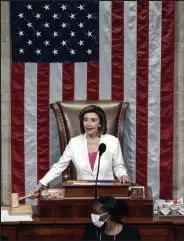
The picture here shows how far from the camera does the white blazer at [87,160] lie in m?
6.39

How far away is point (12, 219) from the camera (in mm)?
5422

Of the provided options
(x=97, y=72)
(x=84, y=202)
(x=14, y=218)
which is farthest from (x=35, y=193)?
(x=97, y=72)

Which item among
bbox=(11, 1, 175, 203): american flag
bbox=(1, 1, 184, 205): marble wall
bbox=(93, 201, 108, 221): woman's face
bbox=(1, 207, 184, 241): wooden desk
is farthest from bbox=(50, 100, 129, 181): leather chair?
bbox=(93, 201, 108, 221): woman's face

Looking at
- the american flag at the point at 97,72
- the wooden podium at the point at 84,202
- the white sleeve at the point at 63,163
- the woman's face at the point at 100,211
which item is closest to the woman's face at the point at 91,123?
the white sleeve at the point at 63,163

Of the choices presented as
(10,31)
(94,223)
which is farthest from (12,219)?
(10,31)

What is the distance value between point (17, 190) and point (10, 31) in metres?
1.93

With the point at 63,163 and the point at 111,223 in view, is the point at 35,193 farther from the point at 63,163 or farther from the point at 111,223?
the point at 111,223

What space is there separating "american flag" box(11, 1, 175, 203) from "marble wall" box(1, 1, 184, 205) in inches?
3.1

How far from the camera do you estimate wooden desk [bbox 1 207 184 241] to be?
5.29 m

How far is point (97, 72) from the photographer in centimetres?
759

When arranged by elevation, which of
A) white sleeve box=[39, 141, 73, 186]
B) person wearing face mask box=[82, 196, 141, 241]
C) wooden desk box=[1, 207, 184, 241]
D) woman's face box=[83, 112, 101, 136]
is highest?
woman's face box=[83, 112, 101, 136]

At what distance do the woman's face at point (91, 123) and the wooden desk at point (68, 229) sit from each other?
4.38 ft

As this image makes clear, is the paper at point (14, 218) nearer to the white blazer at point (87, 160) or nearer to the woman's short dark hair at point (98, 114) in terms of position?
the white blazer at point (87, 160)

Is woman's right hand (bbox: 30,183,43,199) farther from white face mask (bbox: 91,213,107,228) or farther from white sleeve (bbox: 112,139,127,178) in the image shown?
white face mask (bbox: 91,213,107,228)
